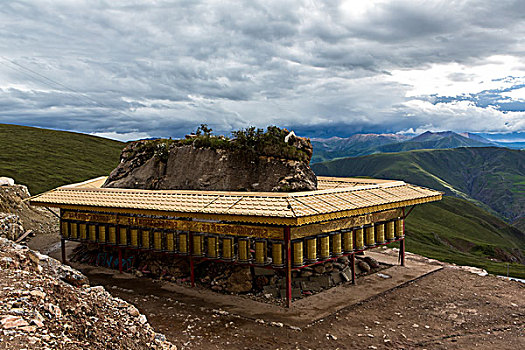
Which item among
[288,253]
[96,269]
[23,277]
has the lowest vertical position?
[96,269]

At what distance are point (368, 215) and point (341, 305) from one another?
194 inches

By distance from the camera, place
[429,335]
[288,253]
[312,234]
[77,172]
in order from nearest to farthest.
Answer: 1. [429,335]
2. [288,253]
3. [312,234]
4. [77,172]

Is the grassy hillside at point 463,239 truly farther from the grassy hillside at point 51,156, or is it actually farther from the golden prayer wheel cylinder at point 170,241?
the grassy hillside at point 51,156

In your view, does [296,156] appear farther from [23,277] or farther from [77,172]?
[77,172]

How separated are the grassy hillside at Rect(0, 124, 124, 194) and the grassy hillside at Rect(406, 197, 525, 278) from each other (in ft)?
173

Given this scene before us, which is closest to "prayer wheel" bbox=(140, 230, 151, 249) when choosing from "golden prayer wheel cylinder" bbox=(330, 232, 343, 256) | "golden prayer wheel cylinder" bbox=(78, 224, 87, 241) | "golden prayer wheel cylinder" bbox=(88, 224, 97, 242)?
"golden prayer wheel cylinder" bbox=(88, 224, 97, 242)

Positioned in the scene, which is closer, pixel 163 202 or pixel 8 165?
pixel 163 202

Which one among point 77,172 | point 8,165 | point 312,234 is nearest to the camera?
point 312,234

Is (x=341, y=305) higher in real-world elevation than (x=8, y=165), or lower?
lower

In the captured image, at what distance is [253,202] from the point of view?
50.0ft

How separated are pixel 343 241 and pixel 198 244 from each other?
21.3ft

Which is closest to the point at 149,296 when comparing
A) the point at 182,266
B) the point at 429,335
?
the point at 182,266

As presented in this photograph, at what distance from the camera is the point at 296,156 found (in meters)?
19.7

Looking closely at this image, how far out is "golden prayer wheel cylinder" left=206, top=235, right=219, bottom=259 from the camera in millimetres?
16578
